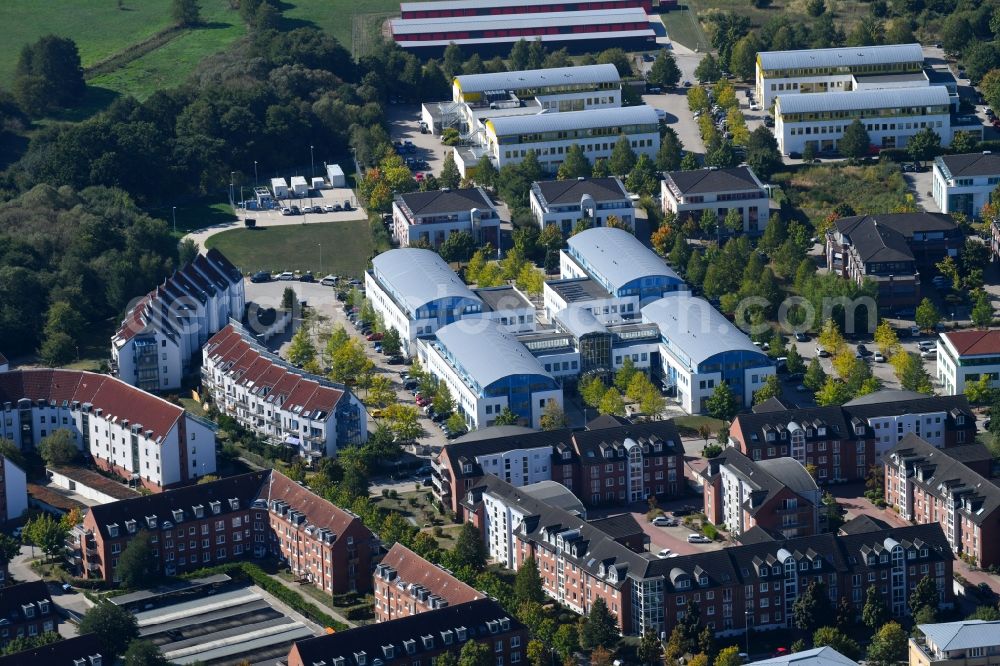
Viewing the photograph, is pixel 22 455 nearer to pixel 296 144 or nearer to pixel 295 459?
pixel 295 459

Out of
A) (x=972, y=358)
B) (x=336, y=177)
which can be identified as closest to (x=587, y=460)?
(x=972, y=358)

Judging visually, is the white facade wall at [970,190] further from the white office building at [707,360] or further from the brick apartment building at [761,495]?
the brick apartment building at [761,495]

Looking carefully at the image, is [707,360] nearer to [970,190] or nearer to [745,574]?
[745,574]

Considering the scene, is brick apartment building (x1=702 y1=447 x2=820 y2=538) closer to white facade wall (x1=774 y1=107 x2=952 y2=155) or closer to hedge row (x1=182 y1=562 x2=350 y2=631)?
hedge row (x1=182 y1=562 x2=350 y2=631)

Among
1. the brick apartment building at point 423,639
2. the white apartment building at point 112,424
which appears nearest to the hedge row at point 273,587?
the brick apartment building at point 423,639

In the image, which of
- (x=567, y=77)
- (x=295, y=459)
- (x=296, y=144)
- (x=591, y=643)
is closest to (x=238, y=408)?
(x=295, y=459)
